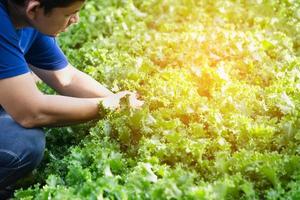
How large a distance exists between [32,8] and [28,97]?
0.52m

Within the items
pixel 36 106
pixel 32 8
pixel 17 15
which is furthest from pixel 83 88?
pixel 32 8

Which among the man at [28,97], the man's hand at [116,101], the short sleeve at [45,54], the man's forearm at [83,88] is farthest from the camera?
the man's forearm at [83,88]

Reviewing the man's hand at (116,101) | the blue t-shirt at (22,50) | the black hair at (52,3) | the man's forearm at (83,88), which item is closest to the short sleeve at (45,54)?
the blue t-shirt at (22,50)

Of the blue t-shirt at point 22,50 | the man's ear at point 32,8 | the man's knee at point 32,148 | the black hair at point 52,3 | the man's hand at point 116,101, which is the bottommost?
the man's knee at point 32,148

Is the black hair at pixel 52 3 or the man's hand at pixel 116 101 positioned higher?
the black hair at pixel 52 3

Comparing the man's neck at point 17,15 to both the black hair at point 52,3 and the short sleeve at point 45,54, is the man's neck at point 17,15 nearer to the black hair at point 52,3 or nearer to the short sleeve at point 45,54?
the black hair at point 52,3

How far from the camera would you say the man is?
3.71m

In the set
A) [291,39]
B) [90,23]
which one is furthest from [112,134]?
[90,23]

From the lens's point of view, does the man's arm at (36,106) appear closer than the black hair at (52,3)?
No

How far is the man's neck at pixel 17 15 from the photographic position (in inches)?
149

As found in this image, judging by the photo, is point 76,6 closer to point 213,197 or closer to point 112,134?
point 112,134

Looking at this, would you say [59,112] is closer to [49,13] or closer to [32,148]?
[32,148]

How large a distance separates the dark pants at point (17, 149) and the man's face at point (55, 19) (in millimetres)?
631

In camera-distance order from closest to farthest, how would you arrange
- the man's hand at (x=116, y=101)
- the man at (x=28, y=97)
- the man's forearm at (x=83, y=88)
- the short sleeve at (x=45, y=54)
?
the man at (x=28, y=97) < the man's hand at (x=116, y=101) < the short sleeve at (x=45, y=54) < the man's forearm at (x=83, y=88)
